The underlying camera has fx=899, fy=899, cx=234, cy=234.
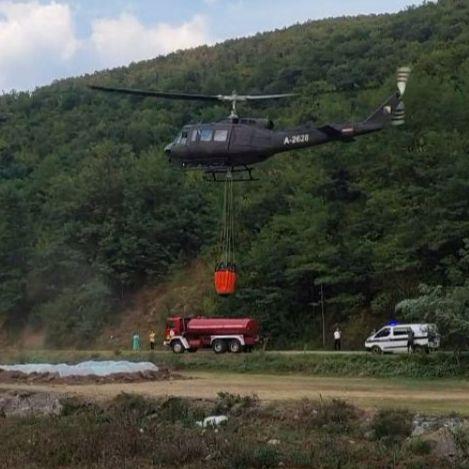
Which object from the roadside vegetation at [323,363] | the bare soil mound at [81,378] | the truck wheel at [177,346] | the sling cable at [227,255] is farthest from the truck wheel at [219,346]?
the bare soil mound at [81,378]

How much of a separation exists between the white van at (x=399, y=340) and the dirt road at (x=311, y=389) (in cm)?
541

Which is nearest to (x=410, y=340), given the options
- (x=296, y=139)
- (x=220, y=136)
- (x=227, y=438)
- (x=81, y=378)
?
(x=296, y=139)

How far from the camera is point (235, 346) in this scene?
47969 millimetres

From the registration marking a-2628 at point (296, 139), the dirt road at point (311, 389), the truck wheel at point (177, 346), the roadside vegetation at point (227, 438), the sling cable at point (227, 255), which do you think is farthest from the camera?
the truck wheel at point (177, 346)

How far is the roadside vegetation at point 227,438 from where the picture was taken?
17828 millimetres

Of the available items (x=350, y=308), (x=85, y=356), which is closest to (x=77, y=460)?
(x=85, y=356)

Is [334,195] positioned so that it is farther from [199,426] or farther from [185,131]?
[199,426]

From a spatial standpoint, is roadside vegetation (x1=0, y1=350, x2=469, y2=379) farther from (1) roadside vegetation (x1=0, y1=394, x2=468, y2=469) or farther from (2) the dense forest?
(1) roadside vegetation (x1=0, y1=394, x2=468, y2=469)

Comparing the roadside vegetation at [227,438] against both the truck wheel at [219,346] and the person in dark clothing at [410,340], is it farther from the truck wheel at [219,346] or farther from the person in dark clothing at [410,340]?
the truck wheel at [219,346]

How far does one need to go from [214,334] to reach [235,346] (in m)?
1.46

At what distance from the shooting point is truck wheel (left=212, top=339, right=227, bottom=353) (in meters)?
48.2

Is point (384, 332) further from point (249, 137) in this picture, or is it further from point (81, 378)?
point (249, 137)

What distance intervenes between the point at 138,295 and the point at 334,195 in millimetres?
20016

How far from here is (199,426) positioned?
2253cm
